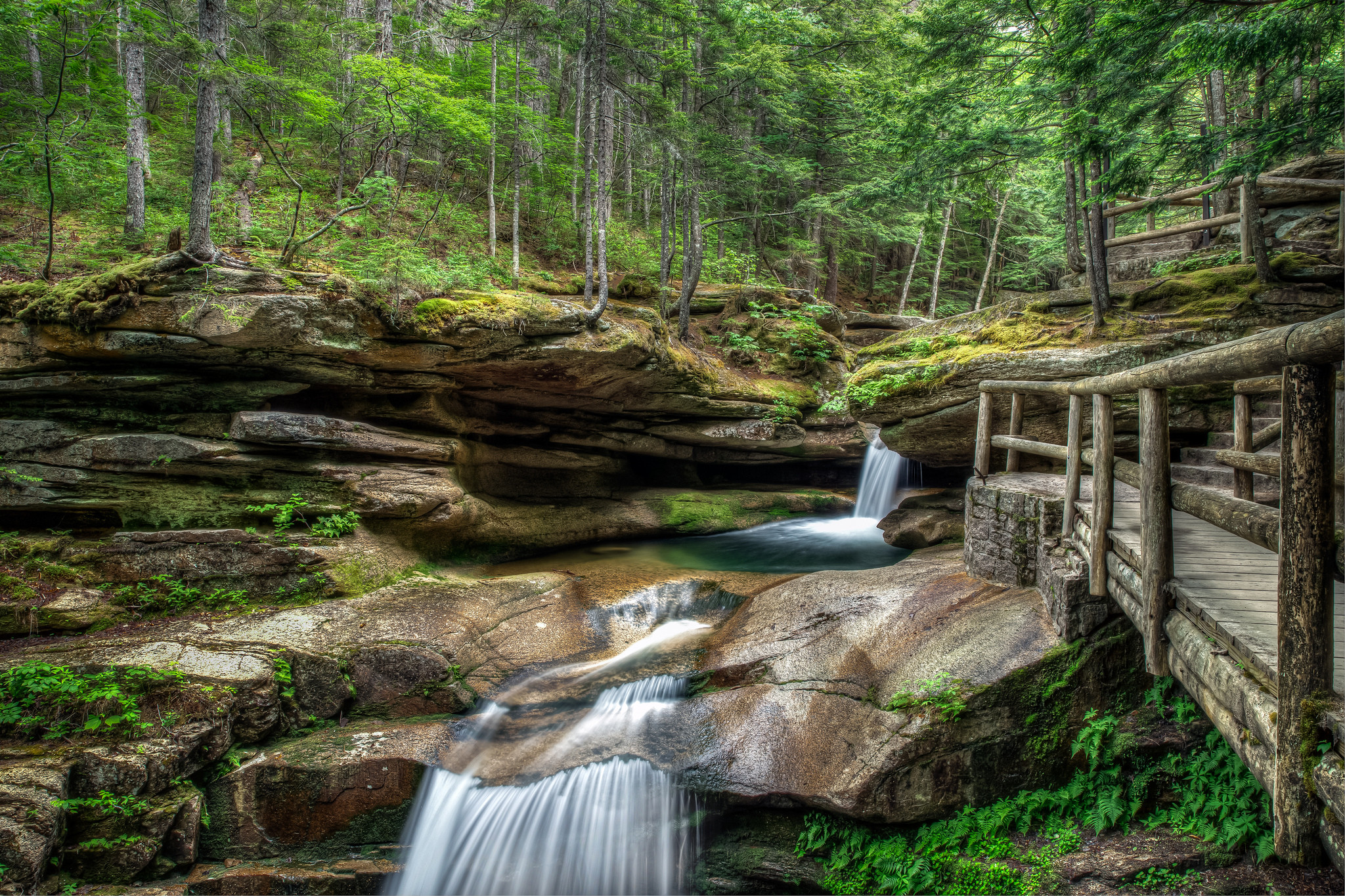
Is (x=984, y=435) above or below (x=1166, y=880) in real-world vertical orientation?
above

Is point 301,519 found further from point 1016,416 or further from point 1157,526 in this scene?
point 1016,416

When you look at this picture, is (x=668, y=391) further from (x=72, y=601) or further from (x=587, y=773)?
(x=72, y=601)

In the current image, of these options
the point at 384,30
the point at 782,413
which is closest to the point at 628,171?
the point at 384,30

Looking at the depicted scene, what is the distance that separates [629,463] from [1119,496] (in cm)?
985

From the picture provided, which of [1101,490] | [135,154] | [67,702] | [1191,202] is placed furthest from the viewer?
[135,154]

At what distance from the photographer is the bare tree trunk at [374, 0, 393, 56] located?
13.6 m

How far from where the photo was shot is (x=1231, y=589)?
11.1ft

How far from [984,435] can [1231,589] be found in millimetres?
4462

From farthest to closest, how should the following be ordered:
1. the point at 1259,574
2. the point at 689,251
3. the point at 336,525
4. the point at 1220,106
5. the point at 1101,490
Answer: the point at 689,251 → the point at 1220,106 → the point at 336,525 → the point at 1101,490 → the point at 1259,574

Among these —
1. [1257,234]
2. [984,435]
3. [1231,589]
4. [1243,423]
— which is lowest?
[1231,589]

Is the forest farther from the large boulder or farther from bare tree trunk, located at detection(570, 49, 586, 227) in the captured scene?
the large boulder

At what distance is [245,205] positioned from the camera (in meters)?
10.6

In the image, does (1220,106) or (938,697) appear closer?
(938,697)

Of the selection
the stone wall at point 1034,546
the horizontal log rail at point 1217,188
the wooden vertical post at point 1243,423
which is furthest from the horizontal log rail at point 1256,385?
the horizontal log rail at point 1217,188
